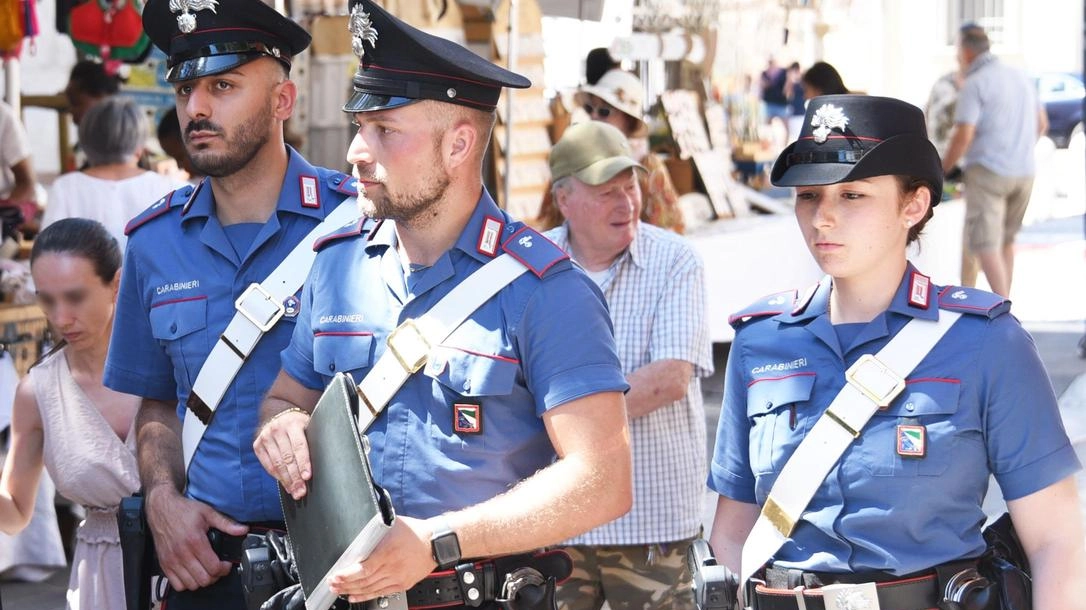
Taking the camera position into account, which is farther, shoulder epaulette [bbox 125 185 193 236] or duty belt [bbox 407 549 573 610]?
shoulder epaulette [bbox 125 185 193 236]

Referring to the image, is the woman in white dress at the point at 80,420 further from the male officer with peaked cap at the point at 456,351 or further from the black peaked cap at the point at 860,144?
the black peaked cap at the point at 860,144

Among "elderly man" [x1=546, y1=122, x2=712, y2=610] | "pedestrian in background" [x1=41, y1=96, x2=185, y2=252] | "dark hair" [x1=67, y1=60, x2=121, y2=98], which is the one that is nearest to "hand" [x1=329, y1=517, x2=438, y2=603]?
"elderly man" [x1=546, y1=122, x2=712, y2=610]

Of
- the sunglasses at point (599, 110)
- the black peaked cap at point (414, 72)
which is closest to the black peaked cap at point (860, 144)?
the black peaked cap at point (414, 72)

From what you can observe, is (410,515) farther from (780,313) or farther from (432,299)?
(780,313)

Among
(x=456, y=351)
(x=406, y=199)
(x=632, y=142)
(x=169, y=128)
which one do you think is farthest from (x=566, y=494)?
(x=169, y=128)

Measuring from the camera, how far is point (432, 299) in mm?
2621

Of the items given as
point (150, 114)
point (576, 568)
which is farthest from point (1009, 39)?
point (576, 568)

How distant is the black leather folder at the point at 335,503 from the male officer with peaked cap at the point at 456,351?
0.17ft

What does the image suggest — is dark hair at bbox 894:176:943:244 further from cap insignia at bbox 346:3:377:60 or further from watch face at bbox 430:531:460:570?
watch face at bbox 430:531:460:570

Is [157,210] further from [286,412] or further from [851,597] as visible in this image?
[851,597]

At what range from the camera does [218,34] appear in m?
3.18

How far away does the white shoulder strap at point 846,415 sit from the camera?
106 inches

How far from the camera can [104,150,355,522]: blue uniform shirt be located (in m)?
3.05

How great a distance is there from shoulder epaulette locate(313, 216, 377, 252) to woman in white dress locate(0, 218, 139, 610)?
41.9 inches
